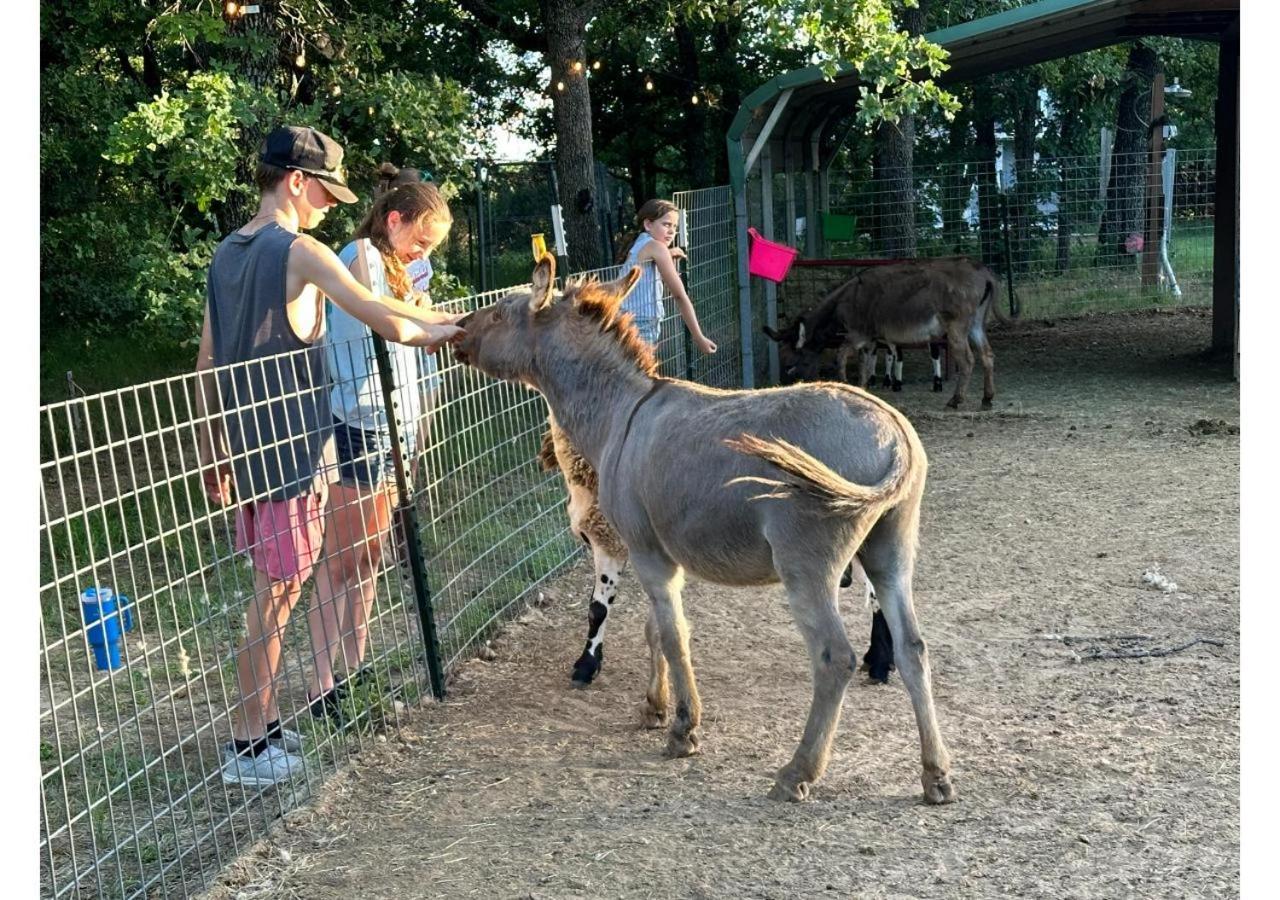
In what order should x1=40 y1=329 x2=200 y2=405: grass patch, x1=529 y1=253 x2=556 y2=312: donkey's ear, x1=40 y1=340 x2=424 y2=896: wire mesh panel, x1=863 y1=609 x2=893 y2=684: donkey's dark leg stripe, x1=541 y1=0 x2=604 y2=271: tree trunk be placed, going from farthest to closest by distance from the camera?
1. x1=40 y1=329 x2=200 y2=405: grass patch
2. x1=541 y1=0 x2=604 y2=271: tree trunk
3. x1=863 y1=609 x2=893 y2=684: donkey's dark leg stripe
4. x1=529 y1=253 x2=556 y2=312: donkey's ear
5. x1=40 y1=340 x2=424 y2=896: wire mesh panel

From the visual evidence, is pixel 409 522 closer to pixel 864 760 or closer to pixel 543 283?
pixel 543 283

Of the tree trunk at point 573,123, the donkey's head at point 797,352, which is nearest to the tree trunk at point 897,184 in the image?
the donkey's head at point 797,352

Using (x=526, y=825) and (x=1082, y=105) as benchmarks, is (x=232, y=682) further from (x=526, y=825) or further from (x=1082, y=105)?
(x=1082, y=105)

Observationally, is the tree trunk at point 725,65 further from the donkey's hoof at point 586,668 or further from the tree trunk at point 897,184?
the donkey's hoof at point 586,668

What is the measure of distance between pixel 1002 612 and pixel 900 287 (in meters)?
6.81

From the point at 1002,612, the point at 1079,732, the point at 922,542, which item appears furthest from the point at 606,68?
A: the point at 1079,732

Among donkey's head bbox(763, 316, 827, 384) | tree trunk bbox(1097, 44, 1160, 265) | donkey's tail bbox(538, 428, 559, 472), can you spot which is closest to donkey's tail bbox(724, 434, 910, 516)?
donkey's tail bbox(538, 428, 559, 472)

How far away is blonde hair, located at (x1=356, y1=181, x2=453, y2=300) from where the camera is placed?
5.04m

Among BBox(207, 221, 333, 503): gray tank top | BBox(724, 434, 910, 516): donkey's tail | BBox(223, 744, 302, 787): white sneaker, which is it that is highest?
BBox(207, 221, 333, 503): gray tank top

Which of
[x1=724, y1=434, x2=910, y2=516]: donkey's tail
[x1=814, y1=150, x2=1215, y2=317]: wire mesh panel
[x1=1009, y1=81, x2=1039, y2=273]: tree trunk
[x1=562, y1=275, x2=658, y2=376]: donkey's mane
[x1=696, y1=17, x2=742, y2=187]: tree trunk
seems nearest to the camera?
[x1=724, y1=434, x2=910, y2=516]: donkey's tail

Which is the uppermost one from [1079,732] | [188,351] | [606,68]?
[606,68]

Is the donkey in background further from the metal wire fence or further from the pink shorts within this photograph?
the pink shorts

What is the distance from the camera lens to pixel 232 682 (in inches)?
237

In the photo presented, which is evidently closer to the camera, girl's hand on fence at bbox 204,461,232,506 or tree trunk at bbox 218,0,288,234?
girl's hand on fence at bbox 204,461,232,506
